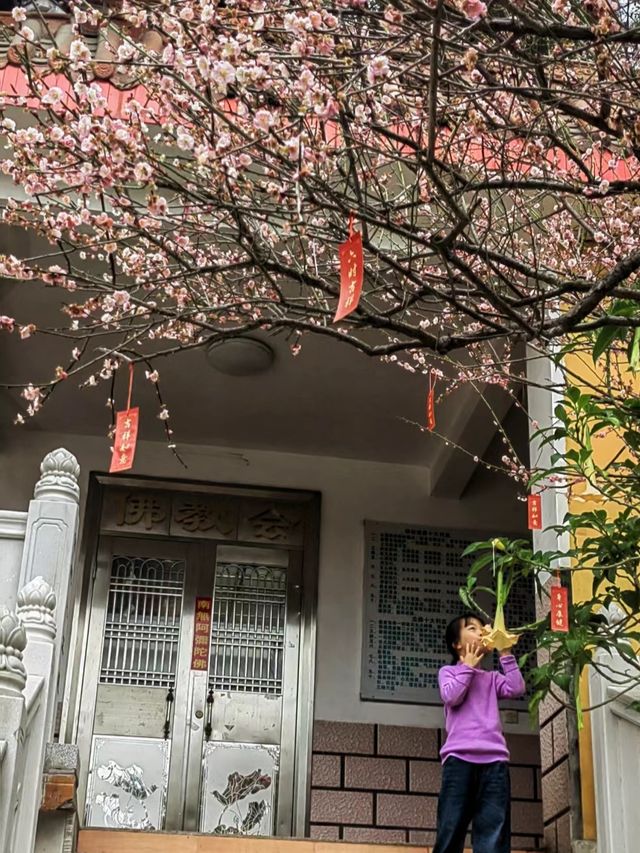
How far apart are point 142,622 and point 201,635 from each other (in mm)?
389

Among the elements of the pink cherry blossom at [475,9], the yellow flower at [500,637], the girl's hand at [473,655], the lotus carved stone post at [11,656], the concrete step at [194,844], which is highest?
the pink cherry blossom at [475,9]

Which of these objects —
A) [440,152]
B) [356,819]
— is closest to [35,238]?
[440,152]

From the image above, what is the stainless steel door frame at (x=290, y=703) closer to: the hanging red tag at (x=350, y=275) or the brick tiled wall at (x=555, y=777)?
the brick tiled wall at (x=555, y=777)

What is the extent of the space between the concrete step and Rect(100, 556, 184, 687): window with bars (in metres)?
2.44

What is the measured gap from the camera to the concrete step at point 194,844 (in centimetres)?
541

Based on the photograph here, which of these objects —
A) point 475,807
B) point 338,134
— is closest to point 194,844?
point 475,807

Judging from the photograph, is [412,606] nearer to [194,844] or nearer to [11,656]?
[194,844]

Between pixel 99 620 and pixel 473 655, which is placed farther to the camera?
pixel 99 620

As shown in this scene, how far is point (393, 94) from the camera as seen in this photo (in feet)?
13.2

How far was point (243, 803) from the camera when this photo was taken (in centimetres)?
772

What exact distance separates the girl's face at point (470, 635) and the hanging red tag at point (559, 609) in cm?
41

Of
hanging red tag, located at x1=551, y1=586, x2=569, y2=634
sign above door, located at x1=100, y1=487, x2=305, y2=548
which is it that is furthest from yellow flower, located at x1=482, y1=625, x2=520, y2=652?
sign above door, located at x1=100, y1=487, x2=305, y2=548

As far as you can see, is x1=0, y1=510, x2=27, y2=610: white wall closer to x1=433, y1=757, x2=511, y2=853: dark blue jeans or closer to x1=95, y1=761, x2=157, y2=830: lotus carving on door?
x1=433, y1=757, x2=511, y2=853: dark blue jeans

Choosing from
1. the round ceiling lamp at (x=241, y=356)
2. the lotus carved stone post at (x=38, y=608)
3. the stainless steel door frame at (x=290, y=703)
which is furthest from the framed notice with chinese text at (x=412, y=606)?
the lotus carved stone post at (x=38, y=608)
